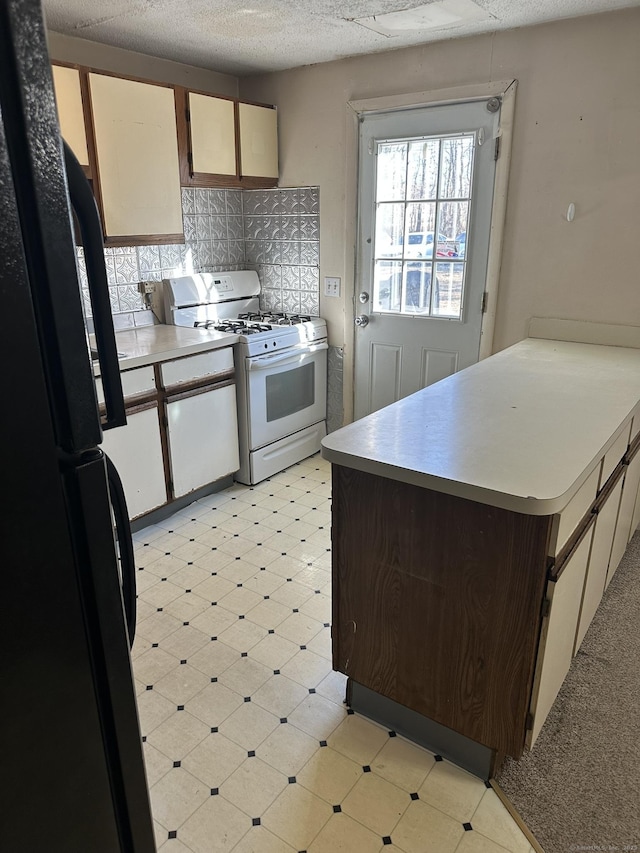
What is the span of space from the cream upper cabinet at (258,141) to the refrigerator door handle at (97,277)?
3.00m

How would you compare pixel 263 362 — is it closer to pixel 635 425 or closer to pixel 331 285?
pixel 331 285

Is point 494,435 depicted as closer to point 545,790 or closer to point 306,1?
point 545,790

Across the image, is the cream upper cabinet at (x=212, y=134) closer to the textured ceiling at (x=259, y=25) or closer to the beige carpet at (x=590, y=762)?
the textured ceiling at (x=259, y=25)

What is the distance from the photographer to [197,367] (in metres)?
3.07

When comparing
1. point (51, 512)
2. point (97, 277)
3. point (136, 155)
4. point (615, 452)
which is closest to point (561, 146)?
point (615, 452)

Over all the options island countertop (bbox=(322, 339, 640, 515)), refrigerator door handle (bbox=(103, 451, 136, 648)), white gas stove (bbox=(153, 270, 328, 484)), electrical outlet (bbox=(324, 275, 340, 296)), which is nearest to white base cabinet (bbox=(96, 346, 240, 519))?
white gas stove (bbox=(153, 270, 328, 484))

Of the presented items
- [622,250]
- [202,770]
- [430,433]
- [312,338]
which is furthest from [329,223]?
[202,770]

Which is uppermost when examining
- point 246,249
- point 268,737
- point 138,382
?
point 246,249

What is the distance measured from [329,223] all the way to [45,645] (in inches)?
131

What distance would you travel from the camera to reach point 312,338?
3.70 metres

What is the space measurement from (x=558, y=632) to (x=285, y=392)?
229 centimetres

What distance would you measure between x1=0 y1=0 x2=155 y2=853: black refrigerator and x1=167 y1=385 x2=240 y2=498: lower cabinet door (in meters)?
2.21

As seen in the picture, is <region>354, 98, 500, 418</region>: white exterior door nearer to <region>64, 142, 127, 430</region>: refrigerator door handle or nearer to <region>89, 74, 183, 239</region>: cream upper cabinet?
<region>89, 74, 183, 239</region>: cream upper cabinet

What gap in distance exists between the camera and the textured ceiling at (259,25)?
2449 mm
